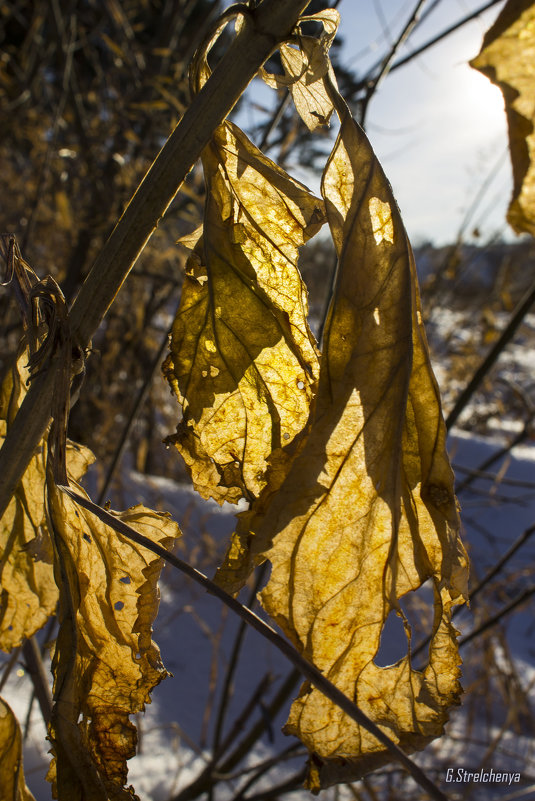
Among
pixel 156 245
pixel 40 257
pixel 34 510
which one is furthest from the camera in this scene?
pixel 40 257

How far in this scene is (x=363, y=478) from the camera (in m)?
0.43

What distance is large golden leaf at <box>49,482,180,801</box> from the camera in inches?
18.1

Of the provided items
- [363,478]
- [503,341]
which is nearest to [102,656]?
[363,478]

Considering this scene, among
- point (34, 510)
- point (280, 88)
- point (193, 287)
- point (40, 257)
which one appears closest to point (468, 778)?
point (34, 510)

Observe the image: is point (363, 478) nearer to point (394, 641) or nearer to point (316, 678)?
point (316, 678)

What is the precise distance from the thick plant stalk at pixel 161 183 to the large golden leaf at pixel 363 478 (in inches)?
2.8

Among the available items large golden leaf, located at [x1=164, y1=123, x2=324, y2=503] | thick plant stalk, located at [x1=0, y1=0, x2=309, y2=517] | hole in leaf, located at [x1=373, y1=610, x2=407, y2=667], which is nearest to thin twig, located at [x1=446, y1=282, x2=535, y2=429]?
large golden leaf, located at [x1=164, y1=123, x2=324, y2=503]

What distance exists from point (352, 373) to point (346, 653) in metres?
0.24

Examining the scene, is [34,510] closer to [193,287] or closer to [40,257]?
[193,287]

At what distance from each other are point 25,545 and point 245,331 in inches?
13.4

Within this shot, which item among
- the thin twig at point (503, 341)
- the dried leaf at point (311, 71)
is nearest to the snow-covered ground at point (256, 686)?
the thin twig at point (503, 341)

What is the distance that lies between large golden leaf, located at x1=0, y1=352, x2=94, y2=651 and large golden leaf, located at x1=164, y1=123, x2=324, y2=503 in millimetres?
179

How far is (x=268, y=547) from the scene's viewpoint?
0.38m

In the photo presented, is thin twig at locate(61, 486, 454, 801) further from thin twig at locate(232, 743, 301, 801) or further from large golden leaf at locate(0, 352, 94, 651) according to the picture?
thin twig at locate(232, 743, 301, 801)
